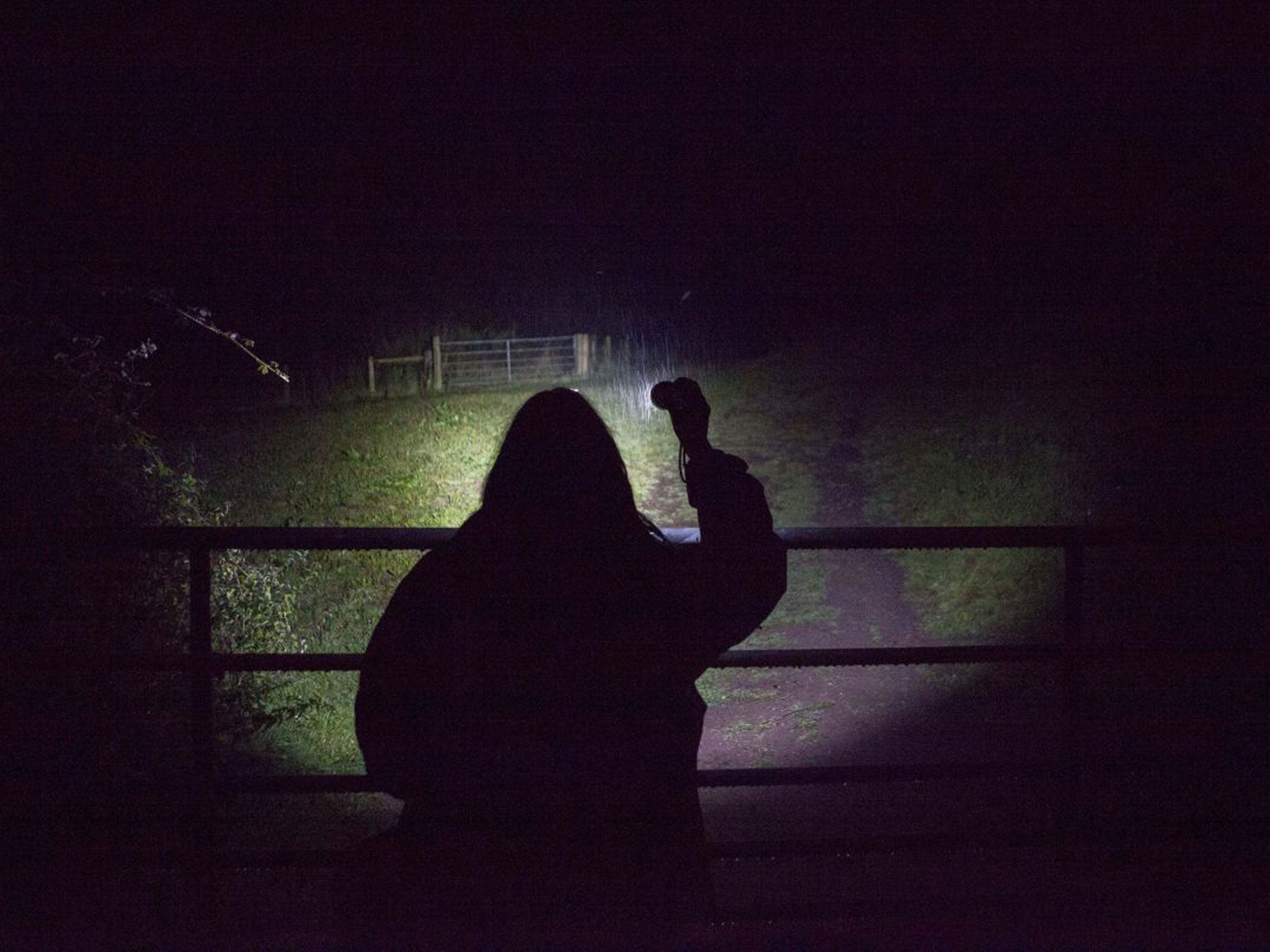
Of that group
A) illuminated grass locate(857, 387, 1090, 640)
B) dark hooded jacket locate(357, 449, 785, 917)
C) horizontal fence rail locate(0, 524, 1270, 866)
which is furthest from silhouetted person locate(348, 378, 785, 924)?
illuminated grass locate(857, 387, 1090, 640)

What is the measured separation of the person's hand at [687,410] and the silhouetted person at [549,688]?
30 centimetres

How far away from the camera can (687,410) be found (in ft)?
7.71

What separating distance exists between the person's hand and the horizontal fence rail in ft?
0.91

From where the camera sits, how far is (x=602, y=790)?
1.94 metres

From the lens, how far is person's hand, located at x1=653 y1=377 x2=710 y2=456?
7.54 feet

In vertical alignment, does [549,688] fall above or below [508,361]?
below

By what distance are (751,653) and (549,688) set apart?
94 centimetres

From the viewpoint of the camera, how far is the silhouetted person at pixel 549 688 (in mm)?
1921

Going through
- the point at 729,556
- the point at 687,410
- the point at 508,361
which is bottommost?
the point at 729,556

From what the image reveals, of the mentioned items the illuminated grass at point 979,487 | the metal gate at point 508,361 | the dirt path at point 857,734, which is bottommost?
the dirt path at point 857,734

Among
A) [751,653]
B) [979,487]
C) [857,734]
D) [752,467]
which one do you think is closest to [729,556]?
[751,653]

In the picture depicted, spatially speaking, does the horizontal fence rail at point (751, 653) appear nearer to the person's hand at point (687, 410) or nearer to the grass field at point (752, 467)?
the person's hand at point (687, 410)

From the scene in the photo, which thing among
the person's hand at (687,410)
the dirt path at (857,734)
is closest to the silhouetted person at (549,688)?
the person's hand at (687,410)

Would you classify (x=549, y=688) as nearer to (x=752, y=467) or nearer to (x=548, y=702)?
(x=548, y=702)
